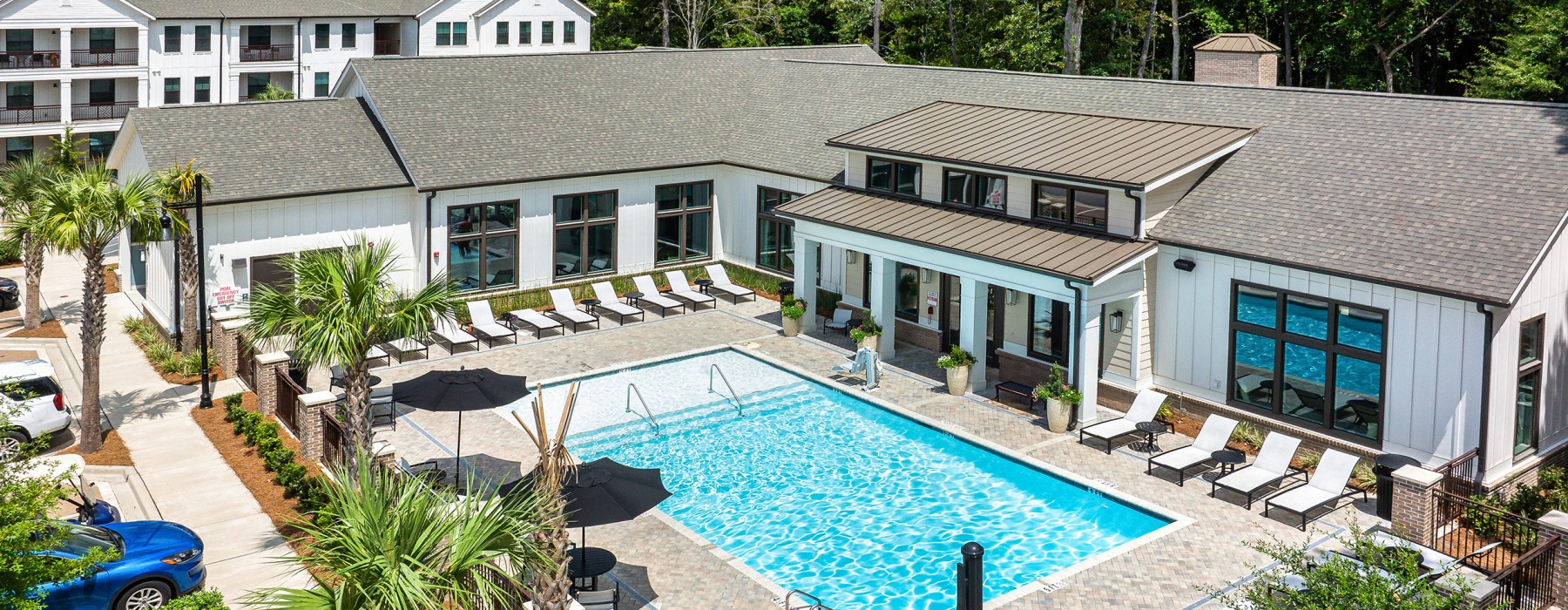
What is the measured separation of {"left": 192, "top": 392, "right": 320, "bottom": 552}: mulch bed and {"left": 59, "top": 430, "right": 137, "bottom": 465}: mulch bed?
136cm

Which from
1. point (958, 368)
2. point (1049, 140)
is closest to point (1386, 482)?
point (958, 368)

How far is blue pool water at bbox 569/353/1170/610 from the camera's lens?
18.5 m

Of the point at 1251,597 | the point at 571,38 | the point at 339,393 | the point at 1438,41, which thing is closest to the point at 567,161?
the point at 339,393

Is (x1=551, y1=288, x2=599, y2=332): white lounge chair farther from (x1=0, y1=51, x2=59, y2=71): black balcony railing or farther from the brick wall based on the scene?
(x1=0, y1=51, x2=59, y2=71): black balcony railing

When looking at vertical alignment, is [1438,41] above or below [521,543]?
above

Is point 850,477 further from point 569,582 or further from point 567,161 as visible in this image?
point 567,161

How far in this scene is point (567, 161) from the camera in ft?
107

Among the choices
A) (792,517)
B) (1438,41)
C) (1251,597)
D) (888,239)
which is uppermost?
(1438,41)

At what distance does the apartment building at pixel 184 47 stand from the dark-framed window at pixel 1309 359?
51409mm

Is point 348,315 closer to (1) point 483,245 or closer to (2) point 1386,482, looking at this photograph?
(1) point 483,245

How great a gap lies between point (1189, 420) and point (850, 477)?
6529 millimetres

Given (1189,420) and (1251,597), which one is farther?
(1189,420)

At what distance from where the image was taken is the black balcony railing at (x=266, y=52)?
218 ft

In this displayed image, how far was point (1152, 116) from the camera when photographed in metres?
27.5
